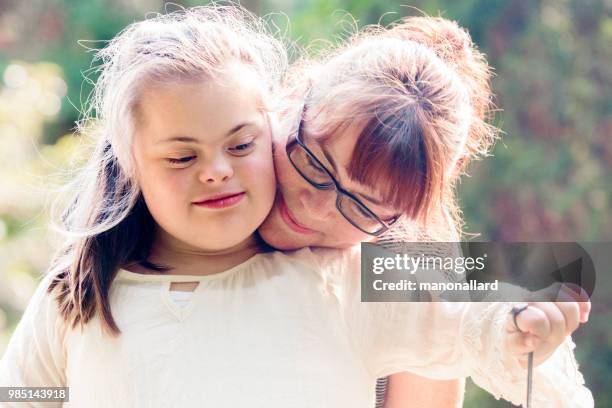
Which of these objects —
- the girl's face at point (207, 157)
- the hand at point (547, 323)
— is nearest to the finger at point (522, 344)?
the hand at point (547, 323)

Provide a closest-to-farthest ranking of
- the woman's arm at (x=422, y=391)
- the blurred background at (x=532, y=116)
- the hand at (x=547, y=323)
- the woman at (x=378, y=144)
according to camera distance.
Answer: the hand at (x=547, y=323) → the woman at (x=378, y=144) → the woman's arm at (x=422, y=391) → the blurred background at (x=532, y=116)

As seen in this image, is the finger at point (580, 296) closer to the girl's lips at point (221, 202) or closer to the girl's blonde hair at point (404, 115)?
the girl's blonde hair at point (404, 115)

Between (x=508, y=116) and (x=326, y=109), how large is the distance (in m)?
1.92

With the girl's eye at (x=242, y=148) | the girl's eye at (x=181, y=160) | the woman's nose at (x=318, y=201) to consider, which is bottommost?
the woman's nose at (x=318, y=201)

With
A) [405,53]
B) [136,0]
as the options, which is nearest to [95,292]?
[405,53]

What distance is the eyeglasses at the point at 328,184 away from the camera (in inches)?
37.2

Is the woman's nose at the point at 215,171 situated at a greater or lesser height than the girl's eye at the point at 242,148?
lesser

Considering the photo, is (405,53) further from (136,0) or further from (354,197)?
(136,0)

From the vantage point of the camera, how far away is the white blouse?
0.91m

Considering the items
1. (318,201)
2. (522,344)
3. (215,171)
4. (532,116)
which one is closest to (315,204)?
(318,201)

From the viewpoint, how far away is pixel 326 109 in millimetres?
946

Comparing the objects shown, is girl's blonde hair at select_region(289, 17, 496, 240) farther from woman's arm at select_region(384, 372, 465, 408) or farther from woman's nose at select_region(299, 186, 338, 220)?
woman's arm at select_region(384, 372, 465, 408)

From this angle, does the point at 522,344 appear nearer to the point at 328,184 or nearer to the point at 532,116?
the point at 328,184

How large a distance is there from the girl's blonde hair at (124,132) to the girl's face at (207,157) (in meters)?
0.02
